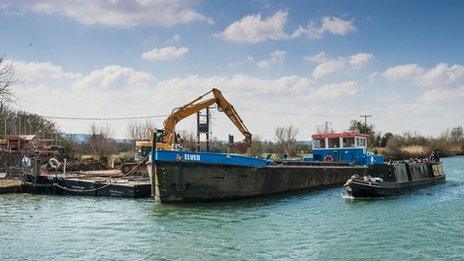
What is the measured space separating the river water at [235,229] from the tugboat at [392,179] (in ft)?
3.34

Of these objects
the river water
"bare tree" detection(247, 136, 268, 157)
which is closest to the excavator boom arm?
the river water

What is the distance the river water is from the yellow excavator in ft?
16.0

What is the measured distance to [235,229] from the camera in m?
16.7

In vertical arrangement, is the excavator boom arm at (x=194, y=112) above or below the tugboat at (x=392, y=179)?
above

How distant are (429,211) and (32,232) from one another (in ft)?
51.6

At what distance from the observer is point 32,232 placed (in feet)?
53.4

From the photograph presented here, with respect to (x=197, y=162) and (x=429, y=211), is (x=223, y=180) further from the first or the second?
(x=429, y=211)

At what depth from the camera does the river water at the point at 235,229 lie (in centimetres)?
1346

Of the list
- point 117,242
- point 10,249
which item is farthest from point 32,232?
point 117,242

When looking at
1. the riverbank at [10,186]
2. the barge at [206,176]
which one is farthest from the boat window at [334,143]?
the riverbank at [10,186]

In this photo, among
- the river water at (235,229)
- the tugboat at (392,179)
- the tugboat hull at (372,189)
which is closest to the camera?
the river water at (235,229)

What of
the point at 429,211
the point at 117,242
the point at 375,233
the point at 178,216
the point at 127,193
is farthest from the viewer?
the point at 127,193

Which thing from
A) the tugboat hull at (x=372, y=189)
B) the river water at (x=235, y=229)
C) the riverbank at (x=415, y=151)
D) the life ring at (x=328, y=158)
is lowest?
the river water at (x=235, y=229)

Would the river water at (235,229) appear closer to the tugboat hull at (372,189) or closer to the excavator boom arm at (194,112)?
the tugboat hull at (372,189)
